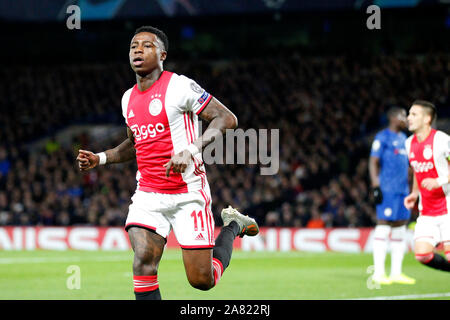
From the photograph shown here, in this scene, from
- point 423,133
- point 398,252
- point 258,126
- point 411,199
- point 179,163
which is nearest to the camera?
point 179,163

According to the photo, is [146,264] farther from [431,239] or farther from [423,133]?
[423,133]

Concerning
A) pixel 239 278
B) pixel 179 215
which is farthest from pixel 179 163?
pixel 239 278

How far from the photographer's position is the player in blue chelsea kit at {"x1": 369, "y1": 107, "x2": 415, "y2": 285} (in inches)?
404

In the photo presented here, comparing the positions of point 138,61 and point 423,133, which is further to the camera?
point 423,133

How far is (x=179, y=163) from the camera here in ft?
18.3

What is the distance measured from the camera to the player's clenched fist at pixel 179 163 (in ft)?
18.3

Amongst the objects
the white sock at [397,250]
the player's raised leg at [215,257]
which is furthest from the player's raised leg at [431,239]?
the player's raised leg at [215,257]

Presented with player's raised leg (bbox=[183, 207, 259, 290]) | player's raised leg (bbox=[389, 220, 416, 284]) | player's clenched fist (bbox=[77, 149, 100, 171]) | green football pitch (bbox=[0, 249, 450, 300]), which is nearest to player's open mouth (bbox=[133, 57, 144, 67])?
player's clenched fist (bbox=[77, 149, 100, 171])

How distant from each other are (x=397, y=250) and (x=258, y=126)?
12.1m

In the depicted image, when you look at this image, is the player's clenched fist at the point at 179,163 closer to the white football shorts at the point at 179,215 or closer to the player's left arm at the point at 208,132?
the player's left arm at the point at 208,132

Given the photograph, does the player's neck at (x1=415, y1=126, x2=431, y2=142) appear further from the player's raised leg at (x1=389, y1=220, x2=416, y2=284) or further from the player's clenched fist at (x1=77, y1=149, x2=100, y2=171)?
the player's clenched fist at (x1=77, y1=149, x2=100, y2=171)

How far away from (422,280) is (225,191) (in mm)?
9310

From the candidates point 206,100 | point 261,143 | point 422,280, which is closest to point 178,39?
point 261,143

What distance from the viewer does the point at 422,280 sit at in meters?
10.4
